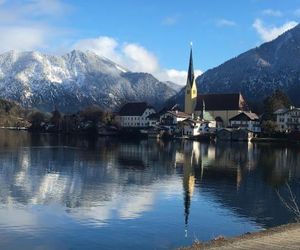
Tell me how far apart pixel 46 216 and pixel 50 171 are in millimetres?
16174

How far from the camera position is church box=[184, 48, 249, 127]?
12594 cm

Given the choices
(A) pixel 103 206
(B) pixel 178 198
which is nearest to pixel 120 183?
(B) pixel 178 198

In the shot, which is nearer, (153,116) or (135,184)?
(135,184)

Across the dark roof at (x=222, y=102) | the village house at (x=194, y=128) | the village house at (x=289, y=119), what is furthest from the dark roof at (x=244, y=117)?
the dark roof at (x=222, y=102)

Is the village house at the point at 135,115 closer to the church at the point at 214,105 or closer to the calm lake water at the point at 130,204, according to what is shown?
the church at the point at 214,105

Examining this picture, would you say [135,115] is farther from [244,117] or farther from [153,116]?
[244,117]

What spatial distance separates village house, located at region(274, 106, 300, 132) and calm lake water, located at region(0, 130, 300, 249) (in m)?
67.5

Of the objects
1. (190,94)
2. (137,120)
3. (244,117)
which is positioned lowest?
(137,120)

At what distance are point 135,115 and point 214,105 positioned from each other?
820 inches

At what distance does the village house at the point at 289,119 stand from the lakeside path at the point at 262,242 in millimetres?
94712

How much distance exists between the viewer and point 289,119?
10744cm

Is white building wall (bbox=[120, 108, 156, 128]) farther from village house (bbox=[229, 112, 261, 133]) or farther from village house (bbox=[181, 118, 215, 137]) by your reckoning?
village house (bbox=[229, 112, 261, 133])

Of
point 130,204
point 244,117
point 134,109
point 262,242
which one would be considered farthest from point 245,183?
point 134,109

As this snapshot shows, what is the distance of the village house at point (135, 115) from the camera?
134 metres
